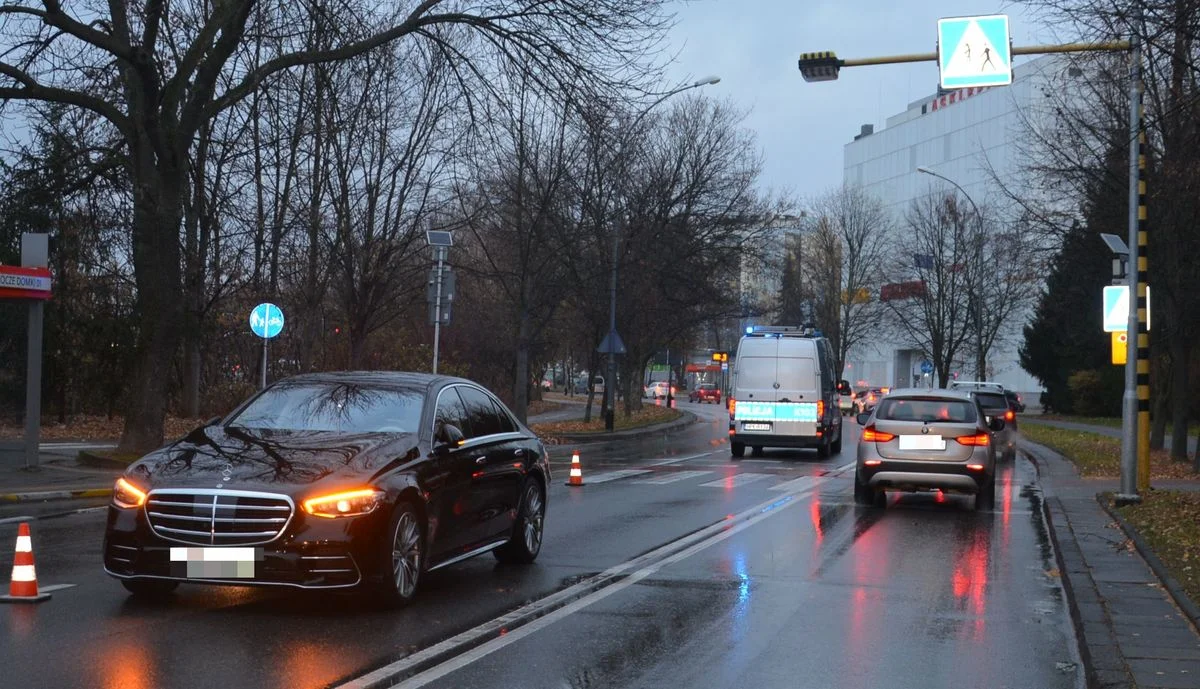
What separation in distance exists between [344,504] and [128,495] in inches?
54.6

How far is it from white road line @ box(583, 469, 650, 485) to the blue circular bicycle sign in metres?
6.64

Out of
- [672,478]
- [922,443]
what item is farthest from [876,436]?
[672,478]

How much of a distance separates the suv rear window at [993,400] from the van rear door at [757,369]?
7515mm

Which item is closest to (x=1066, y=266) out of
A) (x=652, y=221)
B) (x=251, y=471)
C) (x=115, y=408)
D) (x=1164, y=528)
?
(x=652, y=221)

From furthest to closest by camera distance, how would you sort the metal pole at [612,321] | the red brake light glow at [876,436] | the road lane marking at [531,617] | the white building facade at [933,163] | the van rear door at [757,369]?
the white building facade at [933,163], the metal pole at [612,321], the van rear door at [757,369], the red brake light glow at [876,436], the road lane marking at [531,617]

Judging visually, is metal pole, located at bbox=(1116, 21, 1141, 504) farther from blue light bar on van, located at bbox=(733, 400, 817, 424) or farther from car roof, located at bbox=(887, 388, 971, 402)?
blue light bar on van, located at bbox=(733, 400, 817, 424)

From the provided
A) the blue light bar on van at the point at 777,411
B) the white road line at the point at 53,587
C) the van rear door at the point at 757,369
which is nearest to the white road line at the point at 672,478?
the blue light bar on van at the point at 777,411

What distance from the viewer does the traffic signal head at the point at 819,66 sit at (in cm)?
1536

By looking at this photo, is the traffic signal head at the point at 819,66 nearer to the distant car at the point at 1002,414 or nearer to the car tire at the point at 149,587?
the car tire at the point at 149,587

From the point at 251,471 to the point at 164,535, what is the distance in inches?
24.8

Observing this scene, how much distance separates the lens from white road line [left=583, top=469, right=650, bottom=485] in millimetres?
19875

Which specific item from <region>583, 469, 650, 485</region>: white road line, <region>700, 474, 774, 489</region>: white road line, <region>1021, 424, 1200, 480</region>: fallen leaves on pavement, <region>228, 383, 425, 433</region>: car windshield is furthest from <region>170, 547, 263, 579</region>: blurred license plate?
<region>1021, 424, 1200, 480</region>: fallen leaves on pavement

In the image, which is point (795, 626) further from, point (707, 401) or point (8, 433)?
point (707, 401)

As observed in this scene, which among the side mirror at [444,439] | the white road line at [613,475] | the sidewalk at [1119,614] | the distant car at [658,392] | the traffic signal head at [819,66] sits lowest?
the white road line at [613,475]
